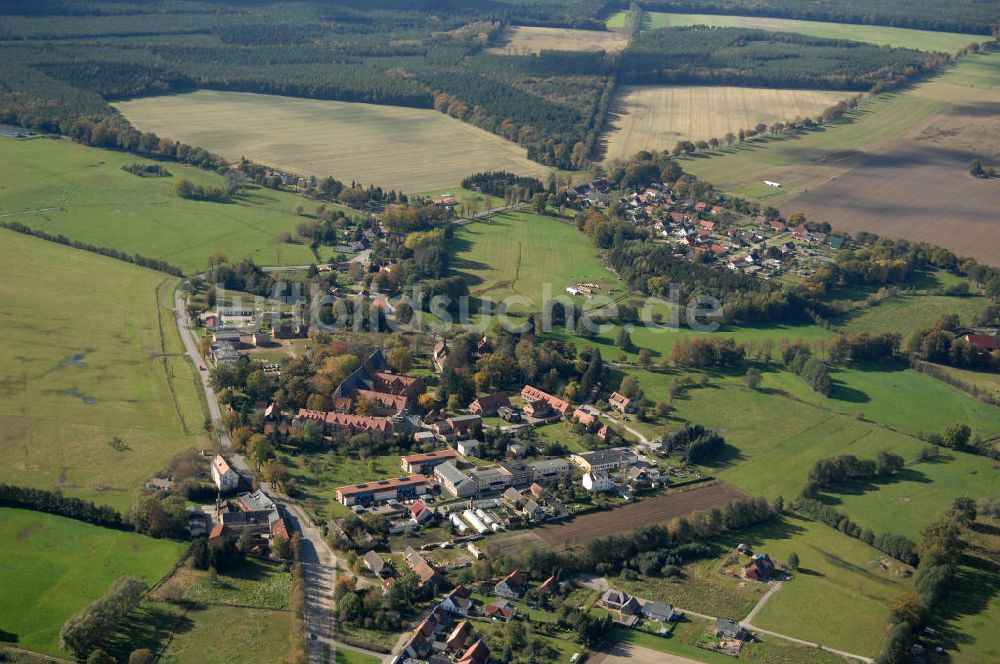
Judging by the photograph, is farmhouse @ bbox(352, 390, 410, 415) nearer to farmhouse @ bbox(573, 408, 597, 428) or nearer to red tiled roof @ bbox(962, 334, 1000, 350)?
farmhouse @ bbox(573, 408, 597, 428)

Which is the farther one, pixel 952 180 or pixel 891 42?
pixel 891 42

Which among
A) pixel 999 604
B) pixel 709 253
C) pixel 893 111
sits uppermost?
pixel 893 111

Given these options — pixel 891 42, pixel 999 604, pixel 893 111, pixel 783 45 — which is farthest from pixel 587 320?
pixel 891 42

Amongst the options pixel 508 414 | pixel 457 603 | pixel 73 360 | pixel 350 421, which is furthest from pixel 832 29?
pixel 457 603

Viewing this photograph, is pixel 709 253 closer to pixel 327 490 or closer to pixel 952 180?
pixel 952 180

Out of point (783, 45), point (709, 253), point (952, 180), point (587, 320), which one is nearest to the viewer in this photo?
point (587, 320)

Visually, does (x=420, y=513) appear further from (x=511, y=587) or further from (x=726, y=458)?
(x=726, y=458)

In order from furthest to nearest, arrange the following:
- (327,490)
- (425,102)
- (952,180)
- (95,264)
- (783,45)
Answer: (783,45) < (425,102) < (952,180) < (95,264) < (327,490)
